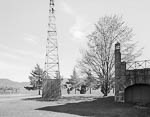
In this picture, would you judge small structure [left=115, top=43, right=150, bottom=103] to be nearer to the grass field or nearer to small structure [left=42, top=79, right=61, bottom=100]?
the grass field

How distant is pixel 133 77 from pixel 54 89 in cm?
1456

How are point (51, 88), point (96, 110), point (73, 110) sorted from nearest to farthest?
point (73, 110)
point (96, 110)
point (51, 88)

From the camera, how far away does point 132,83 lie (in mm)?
22516

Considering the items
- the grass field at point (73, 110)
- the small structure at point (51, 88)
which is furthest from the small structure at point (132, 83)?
the small structure at point (51, 88)

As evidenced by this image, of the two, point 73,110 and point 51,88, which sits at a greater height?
point 51,88

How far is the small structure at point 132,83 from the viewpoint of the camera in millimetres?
21586

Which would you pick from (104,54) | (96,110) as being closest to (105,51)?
(104,54)

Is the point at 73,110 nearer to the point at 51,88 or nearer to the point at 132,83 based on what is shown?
the point at 132,83

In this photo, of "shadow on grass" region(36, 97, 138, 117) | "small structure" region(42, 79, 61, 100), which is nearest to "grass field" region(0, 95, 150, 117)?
"shadow on grass" region(36, 97, 138, 117)

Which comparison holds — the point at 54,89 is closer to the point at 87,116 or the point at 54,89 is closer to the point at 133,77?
the point at 133,77

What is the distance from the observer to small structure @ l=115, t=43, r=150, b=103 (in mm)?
21586

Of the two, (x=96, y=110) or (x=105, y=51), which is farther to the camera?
(x=105, y=51)

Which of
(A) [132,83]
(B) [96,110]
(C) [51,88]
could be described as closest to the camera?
(B) [96,110]

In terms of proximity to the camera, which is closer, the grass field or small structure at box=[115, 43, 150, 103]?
the grass field
